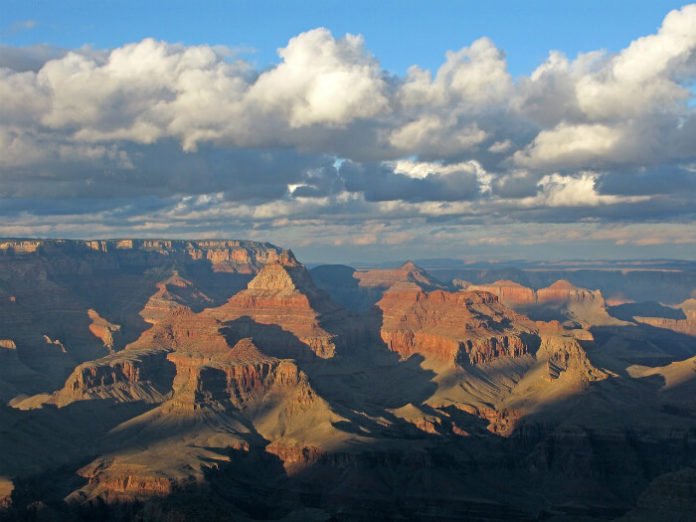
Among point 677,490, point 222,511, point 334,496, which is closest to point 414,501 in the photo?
point 334,496

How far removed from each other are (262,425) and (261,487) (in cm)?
3198

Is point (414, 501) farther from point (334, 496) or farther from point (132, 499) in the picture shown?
point (132, 499)

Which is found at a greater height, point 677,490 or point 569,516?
point 677,490

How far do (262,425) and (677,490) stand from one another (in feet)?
323

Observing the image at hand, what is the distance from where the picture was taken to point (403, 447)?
170 m

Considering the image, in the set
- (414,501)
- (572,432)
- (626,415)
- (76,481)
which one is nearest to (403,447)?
(414,501)

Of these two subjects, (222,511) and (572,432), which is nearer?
(222,511)

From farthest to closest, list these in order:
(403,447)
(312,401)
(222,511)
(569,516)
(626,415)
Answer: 1. (312,401)
2. (626,415)
3. (403,447)
4. (569,516)
5. (222,511)

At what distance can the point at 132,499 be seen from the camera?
15125 centimetres

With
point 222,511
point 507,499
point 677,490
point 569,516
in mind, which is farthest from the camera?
point 507,499

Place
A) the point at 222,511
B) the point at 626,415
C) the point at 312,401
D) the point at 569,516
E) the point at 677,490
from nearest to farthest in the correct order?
the point at 677,490, the point at 222,511, the point at 569,516, the point at 626,415, the point at 312,401

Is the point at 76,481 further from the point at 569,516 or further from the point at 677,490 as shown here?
the point at 677,490

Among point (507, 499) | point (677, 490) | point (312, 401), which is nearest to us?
point (677, 490)

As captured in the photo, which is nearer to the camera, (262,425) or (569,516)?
(569,516)
